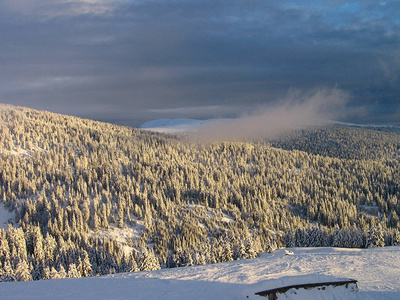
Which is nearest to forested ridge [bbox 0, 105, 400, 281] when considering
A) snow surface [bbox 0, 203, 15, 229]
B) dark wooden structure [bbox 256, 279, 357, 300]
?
snow surface [bbox 0, 203, 15, 229]

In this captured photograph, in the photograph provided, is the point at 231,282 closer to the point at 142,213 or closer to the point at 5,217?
the point at 142,213

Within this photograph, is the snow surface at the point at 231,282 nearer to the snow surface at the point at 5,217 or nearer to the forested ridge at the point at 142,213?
the forested ridge at the point at 142,213

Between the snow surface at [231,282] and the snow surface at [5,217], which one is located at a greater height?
the snow surface at [231,282]

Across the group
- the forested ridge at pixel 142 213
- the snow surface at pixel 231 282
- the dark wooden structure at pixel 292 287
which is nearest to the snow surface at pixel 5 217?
the forested ridge at pixel 142 213

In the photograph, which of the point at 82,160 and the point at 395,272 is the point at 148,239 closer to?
the point at 82,160

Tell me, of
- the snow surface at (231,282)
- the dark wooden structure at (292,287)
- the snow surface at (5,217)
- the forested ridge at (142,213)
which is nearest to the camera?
the dark wooden structure at (292,287)

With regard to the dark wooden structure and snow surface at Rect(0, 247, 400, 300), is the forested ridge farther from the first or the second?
the dark wooden structure

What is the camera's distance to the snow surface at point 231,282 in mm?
20144

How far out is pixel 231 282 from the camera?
24578mm

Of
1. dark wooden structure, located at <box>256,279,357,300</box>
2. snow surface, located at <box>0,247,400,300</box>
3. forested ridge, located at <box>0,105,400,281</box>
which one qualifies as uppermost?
dark wooden structure, located at <box>256,279,357,300</box>

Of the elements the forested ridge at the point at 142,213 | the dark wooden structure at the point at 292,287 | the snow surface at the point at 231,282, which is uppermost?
the dark wooden structure at the point at 292,287

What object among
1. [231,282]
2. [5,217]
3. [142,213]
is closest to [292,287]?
[231,282]

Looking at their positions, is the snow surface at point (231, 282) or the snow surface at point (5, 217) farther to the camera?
the snow surface at point (5, 217)

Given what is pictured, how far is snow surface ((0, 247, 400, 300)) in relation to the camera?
66.1 ft
